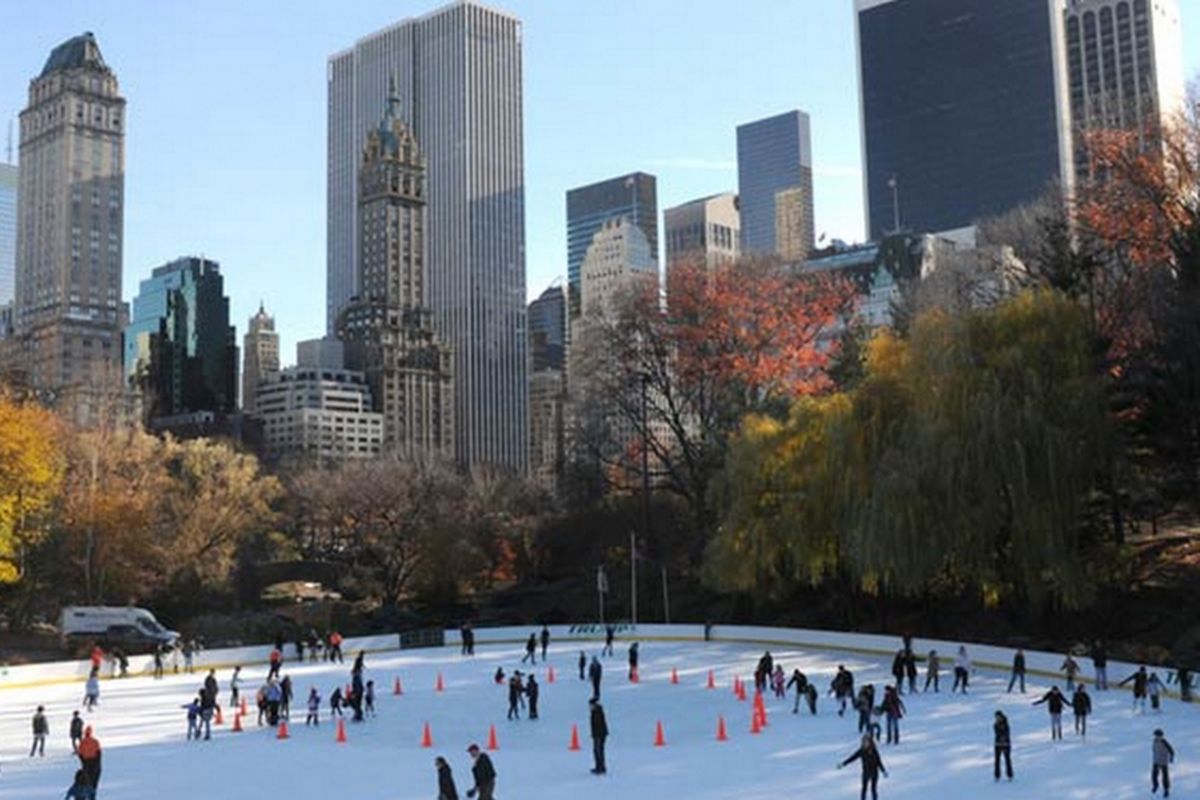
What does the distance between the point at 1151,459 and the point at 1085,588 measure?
5855mm

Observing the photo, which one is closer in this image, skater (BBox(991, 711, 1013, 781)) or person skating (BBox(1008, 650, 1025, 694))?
skater (BBox(991, 711, 1013, 781))

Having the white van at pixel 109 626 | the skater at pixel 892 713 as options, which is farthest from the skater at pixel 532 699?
the white van at pixel 109 626

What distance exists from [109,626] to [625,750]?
34573mm

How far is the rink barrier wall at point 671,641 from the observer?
113ft

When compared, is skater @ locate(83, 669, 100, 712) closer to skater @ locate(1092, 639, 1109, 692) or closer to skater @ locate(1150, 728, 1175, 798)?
skater @ locate(1092, 639, 1109, 692)

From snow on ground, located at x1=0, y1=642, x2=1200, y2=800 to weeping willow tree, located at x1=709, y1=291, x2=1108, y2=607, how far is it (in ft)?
16.8

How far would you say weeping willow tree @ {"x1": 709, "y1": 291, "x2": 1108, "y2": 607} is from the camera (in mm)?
37688

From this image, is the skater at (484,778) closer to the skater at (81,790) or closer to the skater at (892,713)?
the skater at (81,790)

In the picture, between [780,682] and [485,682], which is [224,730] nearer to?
[485,682]

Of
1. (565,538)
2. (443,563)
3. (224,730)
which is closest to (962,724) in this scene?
(224,730)

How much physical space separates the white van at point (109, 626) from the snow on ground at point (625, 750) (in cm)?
1654

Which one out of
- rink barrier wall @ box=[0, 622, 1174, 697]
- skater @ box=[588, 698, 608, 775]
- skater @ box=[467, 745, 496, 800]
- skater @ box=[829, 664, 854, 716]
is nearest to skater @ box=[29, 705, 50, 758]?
skater @ box=[588, 698, 608, 775]

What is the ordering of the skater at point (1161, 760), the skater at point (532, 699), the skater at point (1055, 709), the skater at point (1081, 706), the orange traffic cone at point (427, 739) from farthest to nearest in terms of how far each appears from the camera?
the skater at point (532, 699) → the orange traffic cone at point (427, 739) → the skater at point (1081, 706) → the skater at point (1055, 709) → the skater at point (1161, 760)

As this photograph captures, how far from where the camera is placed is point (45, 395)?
4395 inches
